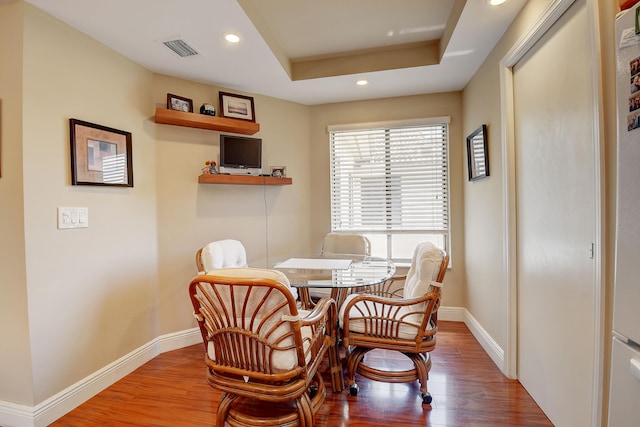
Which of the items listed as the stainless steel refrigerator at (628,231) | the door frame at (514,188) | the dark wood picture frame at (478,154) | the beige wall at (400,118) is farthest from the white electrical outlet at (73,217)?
the dark wood picture frame at (478,154)

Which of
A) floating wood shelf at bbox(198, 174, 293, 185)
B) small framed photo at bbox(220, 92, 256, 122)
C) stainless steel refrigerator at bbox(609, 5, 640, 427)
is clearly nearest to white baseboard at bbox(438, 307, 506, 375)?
stainless steel refrigerator at bbox(609, 5, 640, 427)

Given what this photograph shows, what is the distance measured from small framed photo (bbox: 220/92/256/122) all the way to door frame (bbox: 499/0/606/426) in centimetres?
223

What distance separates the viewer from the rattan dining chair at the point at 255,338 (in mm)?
1259

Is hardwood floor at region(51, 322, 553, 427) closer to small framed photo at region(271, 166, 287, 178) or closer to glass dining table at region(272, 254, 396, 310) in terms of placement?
glass dining table at region(272, 254, 396, 310)

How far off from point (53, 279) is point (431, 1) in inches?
121

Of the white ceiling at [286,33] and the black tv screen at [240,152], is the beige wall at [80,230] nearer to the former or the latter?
the white ceiling at [286,33]

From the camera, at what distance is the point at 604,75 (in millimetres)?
1194

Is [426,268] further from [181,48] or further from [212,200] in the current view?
[181,48]

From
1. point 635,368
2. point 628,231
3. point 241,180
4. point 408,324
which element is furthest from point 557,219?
point 241,180

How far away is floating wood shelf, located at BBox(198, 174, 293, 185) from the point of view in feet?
8.98

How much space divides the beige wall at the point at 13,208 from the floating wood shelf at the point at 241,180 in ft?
4.12

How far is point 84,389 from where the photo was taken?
1953mm

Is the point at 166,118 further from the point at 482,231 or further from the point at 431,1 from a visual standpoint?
the point at 482,231

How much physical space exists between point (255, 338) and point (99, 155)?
1800 millimetres
